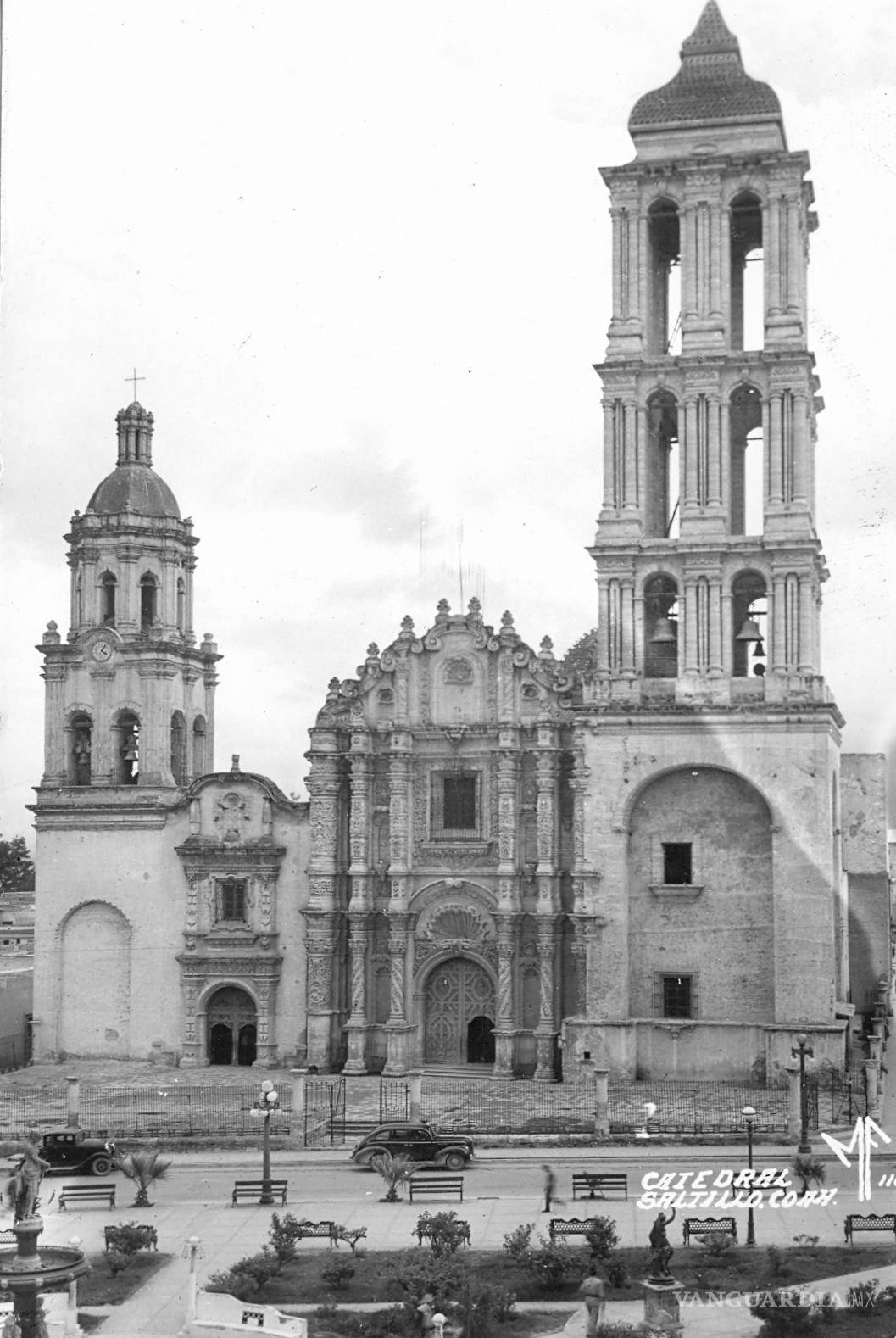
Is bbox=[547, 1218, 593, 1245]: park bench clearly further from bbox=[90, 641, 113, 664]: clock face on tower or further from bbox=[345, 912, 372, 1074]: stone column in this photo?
bbox=[90, 641, 113, 664]: clock face on tower

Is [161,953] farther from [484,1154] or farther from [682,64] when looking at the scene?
[682,64]

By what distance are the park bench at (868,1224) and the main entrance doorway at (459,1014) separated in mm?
22372

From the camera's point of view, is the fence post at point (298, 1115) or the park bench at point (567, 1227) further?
the fence post at point (298, 1115)

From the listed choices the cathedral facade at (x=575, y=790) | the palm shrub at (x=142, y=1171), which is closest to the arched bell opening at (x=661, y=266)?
the cathedral facade at (x=575, y=790)

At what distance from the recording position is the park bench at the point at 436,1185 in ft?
118

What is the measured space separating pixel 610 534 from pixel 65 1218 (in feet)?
81.3

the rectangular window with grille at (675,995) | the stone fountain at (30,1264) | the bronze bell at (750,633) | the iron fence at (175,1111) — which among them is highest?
the bronze bell at (750,633)

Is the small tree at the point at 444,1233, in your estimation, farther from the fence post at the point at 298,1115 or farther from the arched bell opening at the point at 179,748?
the arched bell opening at the point at 179,748

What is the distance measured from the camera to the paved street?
29.5m

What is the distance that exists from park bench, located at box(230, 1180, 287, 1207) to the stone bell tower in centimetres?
1511

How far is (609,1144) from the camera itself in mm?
41500

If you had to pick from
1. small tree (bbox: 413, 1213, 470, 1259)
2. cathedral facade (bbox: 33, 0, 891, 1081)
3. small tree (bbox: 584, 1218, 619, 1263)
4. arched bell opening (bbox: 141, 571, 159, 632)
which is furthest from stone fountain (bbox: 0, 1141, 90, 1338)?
arched bell opening (bbox: 141, 571, 159, 632)

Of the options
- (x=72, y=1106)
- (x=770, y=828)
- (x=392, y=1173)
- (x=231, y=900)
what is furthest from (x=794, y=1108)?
(x=231, y=900)

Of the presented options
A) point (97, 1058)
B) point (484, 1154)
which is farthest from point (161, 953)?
point (484, 1154)
